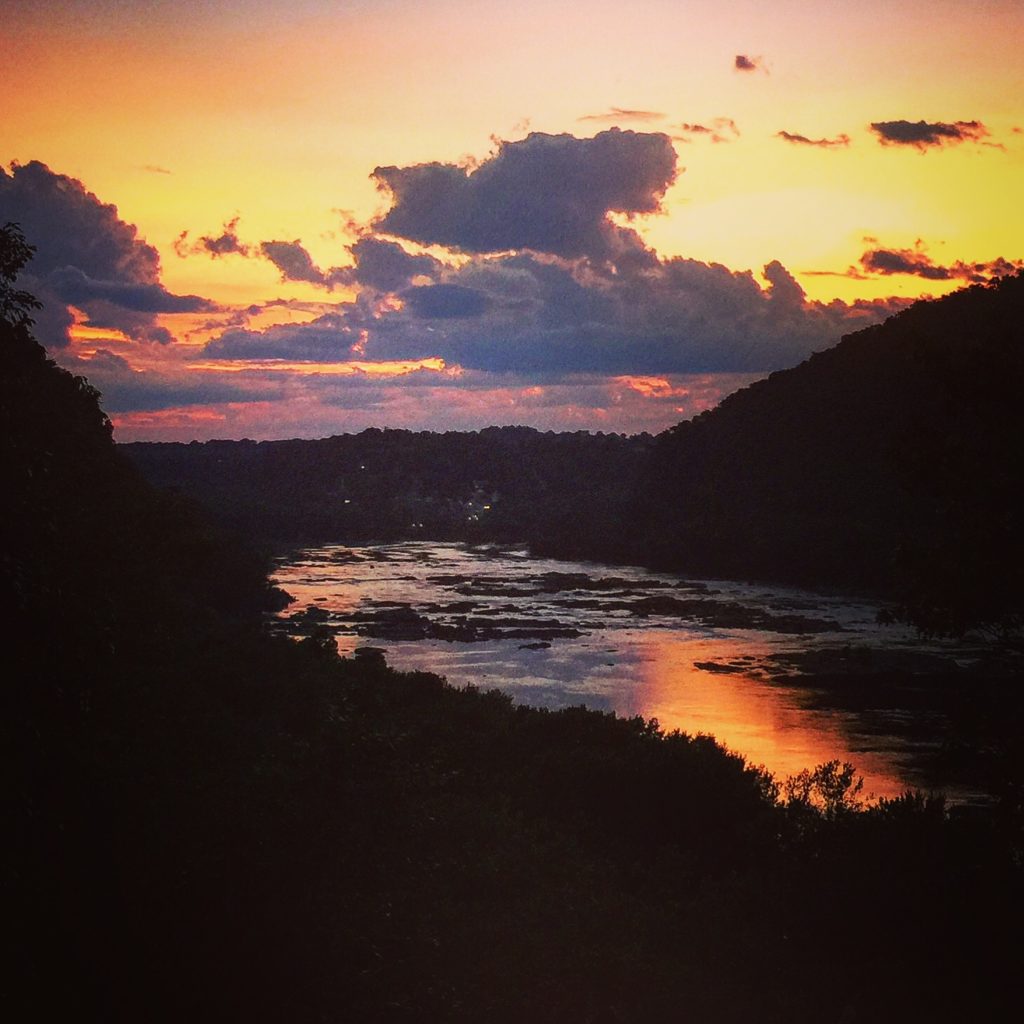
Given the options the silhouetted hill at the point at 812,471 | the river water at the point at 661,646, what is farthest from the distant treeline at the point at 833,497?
the river water at the point at 661,646

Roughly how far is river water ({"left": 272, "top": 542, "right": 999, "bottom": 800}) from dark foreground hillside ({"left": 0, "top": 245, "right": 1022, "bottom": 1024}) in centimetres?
1155

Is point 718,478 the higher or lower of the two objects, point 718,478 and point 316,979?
the higher

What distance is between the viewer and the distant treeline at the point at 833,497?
17188mm

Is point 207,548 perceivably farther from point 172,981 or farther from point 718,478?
point 718,478

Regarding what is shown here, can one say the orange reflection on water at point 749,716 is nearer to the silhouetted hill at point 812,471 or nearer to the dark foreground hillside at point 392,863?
the silhouetted hill at point 812,471

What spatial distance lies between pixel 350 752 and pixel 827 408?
328ft

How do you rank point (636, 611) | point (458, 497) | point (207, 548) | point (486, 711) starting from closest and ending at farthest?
1. point (486, 711)
2. point (207, 548)
3. point (636, 611)
4. point (458, 497)

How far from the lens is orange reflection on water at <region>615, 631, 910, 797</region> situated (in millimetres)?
38969

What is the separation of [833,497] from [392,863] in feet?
288

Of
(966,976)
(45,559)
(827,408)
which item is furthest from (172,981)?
(827,408)

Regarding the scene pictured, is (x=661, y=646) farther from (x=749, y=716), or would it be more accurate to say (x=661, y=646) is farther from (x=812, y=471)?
(x=812, y=471)

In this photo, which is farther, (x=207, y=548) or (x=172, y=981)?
(x=207, y=548)

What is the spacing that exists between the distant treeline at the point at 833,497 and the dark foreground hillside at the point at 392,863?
175 inches

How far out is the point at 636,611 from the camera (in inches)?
3086
